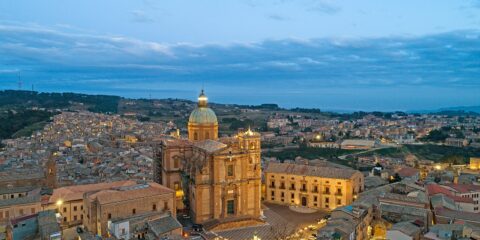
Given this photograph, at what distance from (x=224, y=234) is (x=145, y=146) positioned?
63.7 metres

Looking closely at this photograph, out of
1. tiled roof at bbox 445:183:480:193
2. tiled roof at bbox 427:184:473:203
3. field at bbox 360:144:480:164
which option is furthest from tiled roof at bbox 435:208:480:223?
field at bbox 360:144:480:164

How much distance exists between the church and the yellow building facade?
285 inches

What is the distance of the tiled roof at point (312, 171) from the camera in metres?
46.2

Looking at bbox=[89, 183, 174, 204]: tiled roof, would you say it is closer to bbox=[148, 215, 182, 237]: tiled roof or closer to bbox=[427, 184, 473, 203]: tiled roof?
bbox=[148, 215, 182, 237]: tiled roof

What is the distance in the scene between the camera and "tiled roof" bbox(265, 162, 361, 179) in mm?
46197

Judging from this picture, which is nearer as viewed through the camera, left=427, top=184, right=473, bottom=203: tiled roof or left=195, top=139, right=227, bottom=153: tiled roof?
left=195, top=139, right=227, bottom=153: tiled roof

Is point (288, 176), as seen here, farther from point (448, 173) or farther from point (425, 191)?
point (448, 173)

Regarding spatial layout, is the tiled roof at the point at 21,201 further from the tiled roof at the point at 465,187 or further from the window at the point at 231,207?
the tiled roof at the point at 465,187

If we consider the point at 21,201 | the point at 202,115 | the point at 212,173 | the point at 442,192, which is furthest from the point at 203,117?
the point at 442,192

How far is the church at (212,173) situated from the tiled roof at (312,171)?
7279 mm

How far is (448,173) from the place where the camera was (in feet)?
181

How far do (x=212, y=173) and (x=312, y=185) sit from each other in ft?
44.4

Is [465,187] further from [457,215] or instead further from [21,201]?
[21,201]

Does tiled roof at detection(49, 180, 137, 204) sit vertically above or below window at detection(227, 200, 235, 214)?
above
